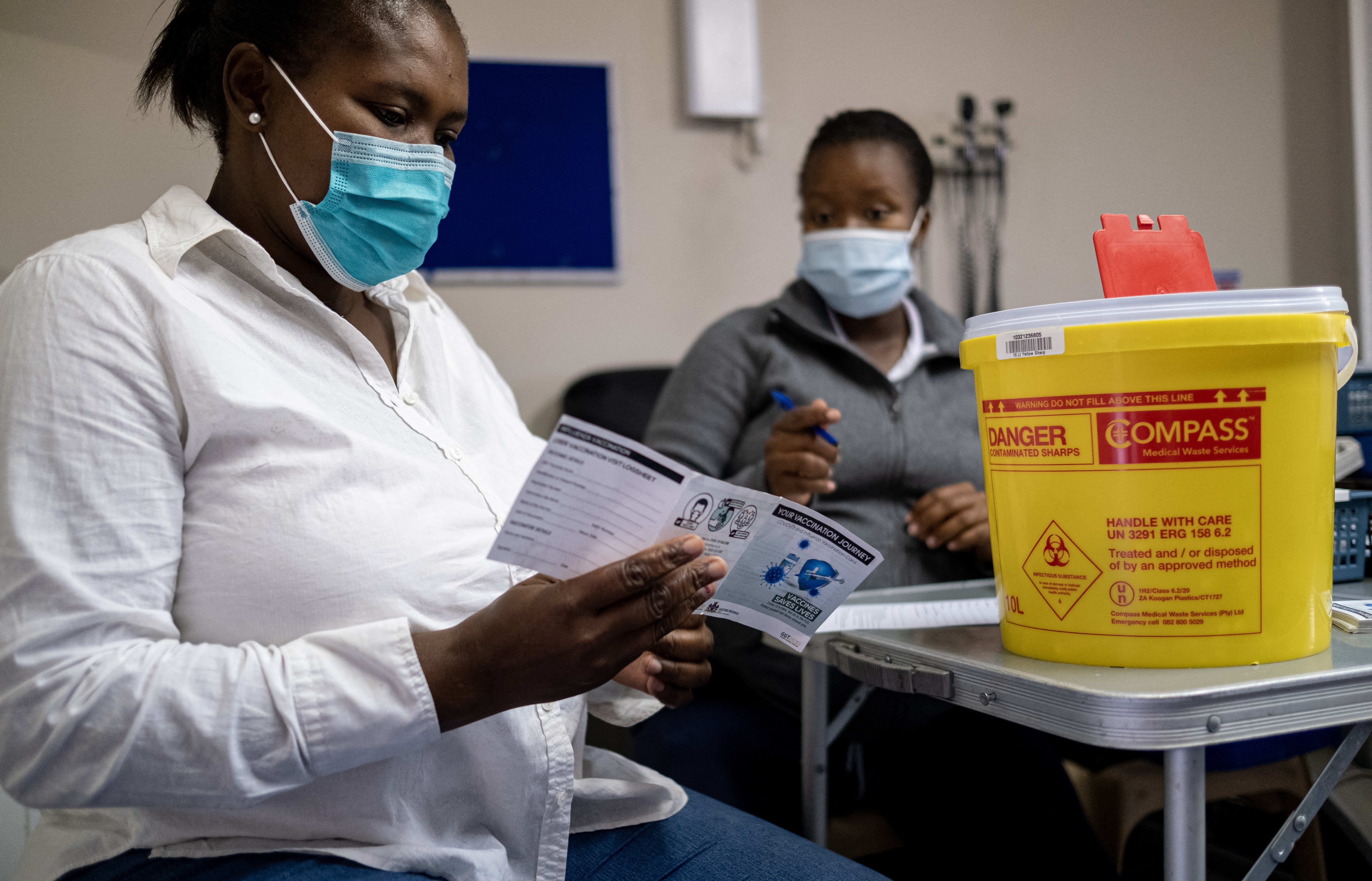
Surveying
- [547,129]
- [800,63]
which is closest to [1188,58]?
[800,63]

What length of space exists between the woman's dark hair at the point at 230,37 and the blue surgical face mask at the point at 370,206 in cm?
3

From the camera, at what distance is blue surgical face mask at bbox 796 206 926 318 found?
165 cm

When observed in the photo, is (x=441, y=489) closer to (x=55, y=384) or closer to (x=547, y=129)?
(x=55, y=384)

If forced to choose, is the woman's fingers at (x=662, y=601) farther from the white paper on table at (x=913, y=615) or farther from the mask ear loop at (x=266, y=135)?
the mask ear loop at (x=266, y=135)

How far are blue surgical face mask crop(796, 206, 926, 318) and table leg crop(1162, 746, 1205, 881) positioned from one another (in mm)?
1089

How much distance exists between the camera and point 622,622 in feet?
2.26

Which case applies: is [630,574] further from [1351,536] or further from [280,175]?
[1351,536]

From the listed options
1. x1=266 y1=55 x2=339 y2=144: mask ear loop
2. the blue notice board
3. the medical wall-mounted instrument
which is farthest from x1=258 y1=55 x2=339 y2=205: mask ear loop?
the medical wall-mounted instrument

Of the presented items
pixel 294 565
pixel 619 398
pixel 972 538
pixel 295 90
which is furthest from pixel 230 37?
pixel 619 398

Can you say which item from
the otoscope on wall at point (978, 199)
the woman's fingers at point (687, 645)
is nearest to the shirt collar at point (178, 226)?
the woman's fingers at point (687, 645)

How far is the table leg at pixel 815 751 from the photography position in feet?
3.66

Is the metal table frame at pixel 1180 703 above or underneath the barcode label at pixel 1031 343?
underneath

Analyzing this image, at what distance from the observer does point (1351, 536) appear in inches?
40.2

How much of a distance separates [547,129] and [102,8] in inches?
41.0
